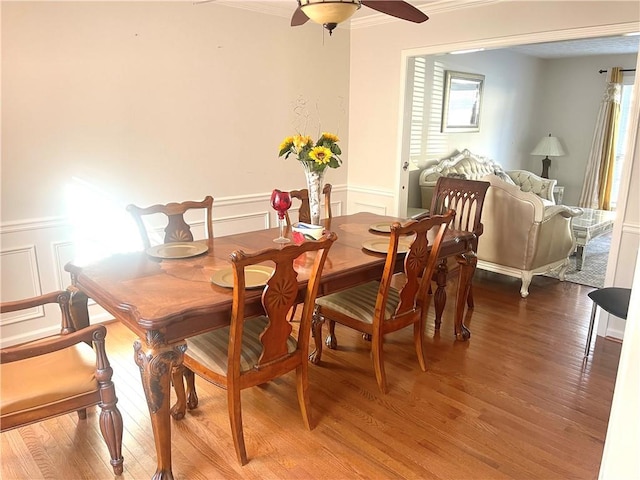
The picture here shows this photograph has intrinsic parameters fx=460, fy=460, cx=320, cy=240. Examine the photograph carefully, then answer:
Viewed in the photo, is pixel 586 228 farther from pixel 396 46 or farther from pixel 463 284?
pixel 396 46

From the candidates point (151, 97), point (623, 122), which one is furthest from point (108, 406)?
point (623, 122)

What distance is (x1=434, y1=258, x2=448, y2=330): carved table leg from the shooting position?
3.06 metres

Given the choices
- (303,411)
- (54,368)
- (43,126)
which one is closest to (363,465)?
(303,411)

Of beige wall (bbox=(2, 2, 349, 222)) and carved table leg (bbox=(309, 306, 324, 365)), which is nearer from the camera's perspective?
carved table leg (bbox=(309, 306, 324, 365))

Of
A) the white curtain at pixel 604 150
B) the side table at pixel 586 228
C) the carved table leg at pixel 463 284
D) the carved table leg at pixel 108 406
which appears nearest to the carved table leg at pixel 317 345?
the carved table leg at pixel 463 284

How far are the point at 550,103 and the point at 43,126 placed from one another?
7474 millimetres

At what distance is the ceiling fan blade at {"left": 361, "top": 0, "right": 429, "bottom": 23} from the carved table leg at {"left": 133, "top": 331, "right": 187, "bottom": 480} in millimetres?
1758

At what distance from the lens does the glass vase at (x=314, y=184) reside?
8.54ft

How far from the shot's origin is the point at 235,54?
3.82m

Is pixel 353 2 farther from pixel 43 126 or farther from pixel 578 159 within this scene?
pixel 578 159

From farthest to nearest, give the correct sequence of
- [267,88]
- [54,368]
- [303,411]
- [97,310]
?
[267,88] < [97,310] < [303,411] < [54,368]

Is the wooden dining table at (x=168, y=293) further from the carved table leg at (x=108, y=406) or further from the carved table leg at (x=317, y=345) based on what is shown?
the carved table leg at (x=108, y=406)

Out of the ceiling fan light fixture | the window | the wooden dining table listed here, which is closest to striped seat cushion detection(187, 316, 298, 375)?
the wooden dining table

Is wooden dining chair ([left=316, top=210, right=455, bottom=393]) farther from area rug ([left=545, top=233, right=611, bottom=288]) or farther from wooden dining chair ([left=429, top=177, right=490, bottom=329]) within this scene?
area rug ([left=545, top=233, right=611, bottom=288])
